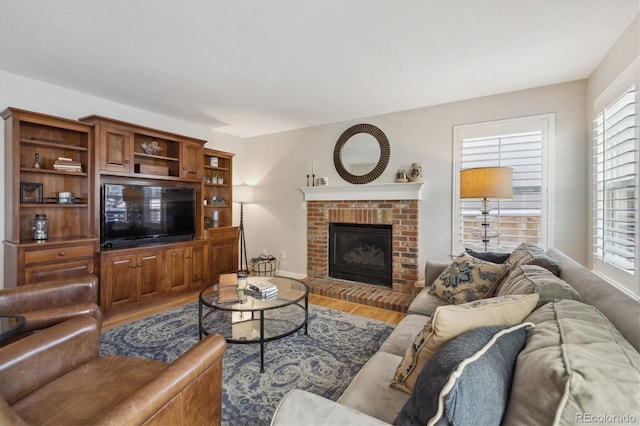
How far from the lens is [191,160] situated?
3.99 m

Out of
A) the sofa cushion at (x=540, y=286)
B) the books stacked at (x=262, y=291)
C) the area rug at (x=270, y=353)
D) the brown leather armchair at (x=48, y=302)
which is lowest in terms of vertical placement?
the area rug at (x=270, y=353)

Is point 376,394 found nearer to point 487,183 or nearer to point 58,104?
point 487,183

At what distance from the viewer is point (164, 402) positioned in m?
1.06

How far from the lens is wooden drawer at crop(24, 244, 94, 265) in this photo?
2627mm

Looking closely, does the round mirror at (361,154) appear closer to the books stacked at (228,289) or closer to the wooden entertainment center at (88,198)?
the wooden entertainment center at (88,198)

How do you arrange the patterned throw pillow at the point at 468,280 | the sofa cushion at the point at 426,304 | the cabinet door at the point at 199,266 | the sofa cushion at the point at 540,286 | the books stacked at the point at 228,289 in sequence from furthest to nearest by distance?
the cabinet door at the point at 199,266
the books stacked at the point at 228,289
the sofa cushion at the point at 426,304
the patterned throw pillow at the point at 468,280
the sofa cushion at the point at 540,286

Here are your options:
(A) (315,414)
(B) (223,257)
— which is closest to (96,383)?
(A) (315,414)

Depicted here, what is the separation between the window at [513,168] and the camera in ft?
10.1

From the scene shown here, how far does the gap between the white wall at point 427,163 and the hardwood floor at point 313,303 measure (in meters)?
0.89

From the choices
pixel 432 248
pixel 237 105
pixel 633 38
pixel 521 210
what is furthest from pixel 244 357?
pixel 633 38

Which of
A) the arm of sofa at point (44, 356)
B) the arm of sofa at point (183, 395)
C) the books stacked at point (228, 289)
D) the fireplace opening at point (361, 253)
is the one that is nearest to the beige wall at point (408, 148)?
the fireplace opening at point (361, 253)

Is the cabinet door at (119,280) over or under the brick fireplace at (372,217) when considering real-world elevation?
under

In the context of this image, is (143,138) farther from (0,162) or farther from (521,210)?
(521,210)

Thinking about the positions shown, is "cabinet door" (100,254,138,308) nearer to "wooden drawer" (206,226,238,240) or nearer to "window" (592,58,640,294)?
"wooden drawer" (206,226,238,240)
